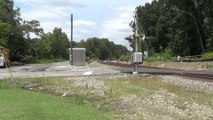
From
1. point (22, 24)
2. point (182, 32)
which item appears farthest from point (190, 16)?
point (22, 24)

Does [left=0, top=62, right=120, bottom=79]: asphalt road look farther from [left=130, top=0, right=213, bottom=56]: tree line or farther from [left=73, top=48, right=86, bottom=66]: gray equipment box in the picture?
→ [left=130, top=0, right=213, bottom=56]: tree line

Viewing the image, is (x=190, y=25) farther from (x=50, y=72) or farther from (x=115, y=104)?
(x=115, y=104)

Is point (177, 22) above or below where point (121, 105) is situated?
above

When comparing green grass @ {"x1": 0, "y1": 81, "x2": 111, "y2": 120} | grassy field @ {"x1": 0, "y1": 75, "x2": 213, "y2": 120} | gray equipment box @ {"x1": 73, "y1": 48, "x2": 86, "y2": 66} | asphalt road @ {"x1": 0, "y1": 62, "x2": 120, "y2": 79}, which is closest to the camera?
green grass @ {"x1": 0, "y1": 81, "x2": 111, "y2": 120}

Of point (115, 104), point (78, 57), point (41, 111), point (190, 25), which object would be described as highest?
point (190, 25)

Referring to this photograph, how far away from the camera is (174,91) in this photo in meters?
20.9

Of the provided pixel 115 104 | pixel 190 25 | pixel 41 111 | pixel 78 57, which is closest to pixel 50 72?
pixel 78 57

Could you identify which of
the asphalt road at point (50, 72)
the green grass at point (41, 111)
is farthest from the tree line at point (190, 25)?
the green grass at point (41, 111)

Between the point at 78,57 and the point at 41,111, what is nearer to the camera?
the point at 41,111

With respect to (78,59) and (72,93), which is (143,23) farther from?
(72,93)

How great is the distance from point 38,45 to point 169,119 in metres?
119

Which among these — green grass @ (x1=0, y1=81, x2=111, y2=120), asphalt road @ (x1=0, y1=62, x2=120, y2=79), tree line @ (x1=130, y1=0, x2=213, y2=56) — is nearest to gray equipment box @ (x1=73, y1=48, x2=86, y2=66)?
asphalt road @ (x1=0, y1=62, x2=120, y2=79)

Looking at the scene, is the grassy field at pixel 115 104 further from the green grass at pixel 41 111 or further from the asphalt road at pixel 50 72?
the asphalt road at pixel 50 72

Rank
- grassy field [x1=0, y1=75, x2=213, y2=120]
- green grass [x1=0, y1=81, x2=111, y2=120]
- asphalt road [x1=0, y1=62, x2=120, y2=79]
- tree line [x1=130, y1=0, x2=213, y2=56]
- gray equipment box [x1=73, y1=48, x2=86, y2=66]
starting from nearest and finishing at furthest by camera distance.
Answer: green grass [x1=0, y1=81, x2=111, y2=120], grassy field [x1=0, y1=75, x2=213, y2=120], asphalt road [x1=0, y1=62, x2=120, y2=79], gray equipment box [x1=73, y1=48, x2=86, y2=66], tree line [x1=130, y1=0, x2=213, y2=56]
